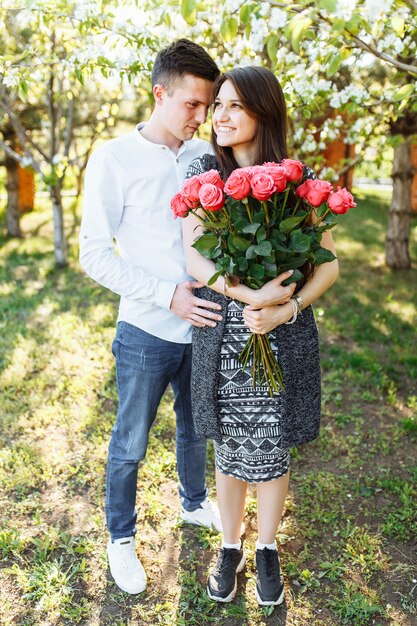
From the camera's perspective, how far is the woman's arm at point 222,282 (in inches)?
80.5

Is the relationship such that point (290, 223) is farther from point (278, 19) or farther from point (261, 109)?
point (278, 19)

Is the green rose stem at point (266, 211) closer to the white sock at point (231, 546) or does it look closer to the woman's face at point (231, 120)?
the woman's face at point (231, 120)

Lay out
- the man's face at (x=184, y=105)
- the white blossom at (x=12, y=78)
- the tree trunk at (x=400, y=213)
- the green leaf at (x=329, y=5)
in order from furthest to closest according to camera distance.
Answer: the tree trunk at (x=400, y=213) < the white blossom at (x=12, y=78) < the man's face at (x=184, y=105) < the green leaf at (x=329, y=5)

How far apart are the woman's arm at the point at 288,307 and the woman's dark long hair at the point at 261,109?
38cm

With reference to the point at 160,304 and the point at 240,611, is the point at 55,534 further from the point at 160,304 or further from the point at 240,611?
the point at 160,304

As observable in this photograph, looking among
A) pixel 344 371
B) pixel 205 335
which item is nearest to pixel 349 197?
pixel 205 335

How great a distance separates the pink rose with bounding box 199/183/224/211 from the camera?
187 cm

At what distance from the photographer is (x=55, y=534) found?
2.92m

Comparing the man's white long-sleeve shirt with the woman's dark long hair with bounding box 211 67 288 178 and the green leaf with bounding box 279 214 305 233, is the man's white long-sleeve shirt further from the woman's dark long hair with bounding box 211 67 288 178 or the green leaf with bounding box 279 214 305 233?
the green leaf with bounding box 279 214 305 233

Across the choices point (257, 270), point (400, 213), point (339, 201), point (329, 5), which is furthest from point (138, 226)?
point (400, 213)

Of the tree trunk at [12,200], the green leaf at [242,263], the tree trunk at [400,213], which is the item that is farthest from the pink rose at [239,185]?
the tree trunk at [12,200]

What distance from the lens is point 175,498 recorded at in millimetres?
3219

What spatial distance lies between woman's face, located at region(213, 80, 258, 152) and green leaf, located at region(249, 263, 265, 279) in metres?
0.50

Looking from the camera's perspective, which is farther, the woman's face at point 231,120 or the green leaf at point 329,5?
the woman's face at point 231,120
